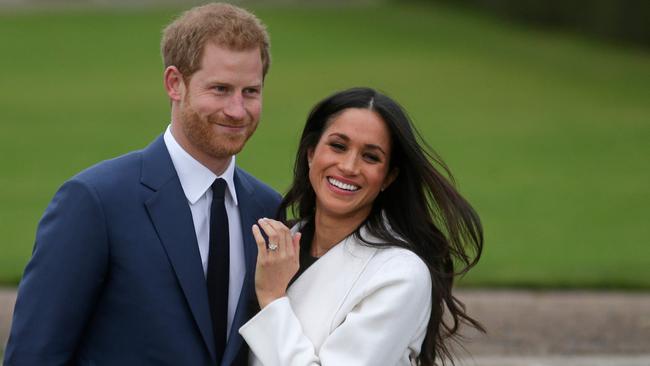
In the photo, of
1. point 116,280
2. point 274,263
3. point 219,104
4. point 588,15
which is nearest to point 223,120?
point 219,104

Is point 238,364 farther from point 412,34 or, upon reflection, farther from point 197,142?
point 412,34

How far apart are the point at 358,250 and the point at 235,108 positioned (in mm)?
646

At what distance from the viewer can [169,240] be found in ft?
12.3

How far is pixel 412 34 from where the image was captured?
3141cm

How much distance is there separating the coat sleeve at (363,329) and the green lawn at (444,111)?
6559 mm

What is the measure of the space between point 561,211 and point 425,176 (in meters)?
10.4

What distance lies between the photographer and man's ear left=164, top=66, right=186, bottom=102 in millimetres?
3846

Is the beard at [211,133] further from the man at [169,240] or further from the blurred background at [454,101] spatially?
the blurred background at [454,101]

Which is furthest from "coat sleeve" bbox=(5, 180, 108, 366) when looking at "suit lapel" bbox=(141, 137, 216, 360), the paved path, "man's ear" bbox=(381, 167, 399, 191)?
the paved path

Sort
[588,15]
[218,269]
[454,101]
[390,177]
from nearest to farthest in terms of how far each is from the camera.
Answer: [218,269] < [390,177] < [454,101] < [588,15]

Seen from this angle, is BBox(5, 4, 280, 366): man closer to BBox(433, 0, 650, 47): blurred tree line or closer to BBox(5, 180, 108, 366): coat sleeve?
BBox(5, 180, 108, 366): coat sleeve

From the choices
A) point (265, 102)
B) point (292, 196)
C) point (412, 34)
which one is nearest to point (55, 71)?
point (265, 102)

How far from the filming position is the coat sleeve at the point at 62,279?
3568 mm

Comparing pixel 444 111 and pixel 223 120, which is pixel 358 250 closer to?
pixel 223 120
